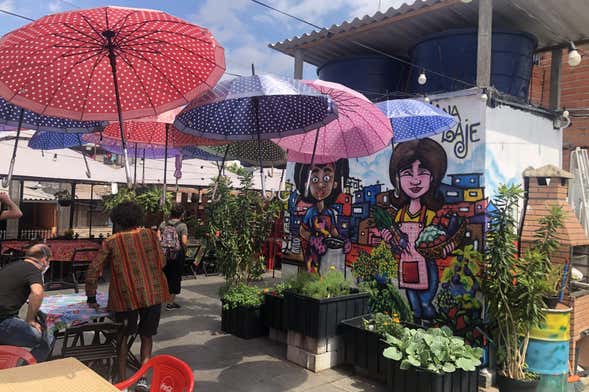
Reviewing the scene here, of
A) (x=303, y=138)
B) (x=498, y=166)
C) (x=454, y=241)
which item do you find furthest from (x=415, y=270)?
(x=303, y=138)

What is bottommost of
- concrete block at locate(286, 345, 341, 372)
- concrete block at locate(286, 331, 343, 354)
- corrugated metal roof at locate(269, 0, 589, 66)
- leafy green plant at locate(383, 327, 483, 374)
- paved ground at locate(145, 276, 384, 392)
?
paved ground at locate(145, 276, 384, 392)

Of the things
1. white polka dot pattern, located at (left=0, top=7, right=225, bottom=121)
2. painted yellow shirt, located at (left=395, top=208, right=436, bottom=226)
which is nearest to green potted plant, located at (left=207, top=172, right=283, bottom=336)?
painted yellow shirt, located at (left=395, top=208, right=436, bottom=226)

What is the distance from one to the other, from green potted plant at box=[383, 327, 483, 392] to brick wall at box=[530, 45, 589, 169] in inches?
211

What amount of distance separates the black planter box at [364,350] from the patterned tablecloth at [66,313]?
2655mm

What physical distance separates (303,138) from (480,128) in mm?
2172

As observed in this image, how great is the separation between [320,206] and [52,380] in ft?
17.3

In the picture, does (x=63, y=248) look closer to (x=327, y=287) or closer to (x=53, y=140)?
(x=53, y=140)

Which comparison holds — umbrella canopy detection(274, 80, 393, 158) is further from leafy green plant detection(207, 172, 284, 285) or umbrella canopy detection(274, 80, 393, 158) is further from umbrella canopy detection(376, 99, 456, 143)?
leafy green plant detection(207, 172, 284, 285)

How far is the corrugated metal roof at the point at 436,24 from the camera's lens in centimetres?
574

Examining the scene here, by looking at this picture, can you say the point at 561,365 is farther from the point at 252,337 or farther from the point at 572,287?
the point at 252,337

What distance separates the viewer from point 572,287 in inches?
223

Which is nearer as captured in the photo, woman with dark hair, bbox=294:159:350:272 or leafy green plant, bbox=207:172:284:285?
leafy green plant, bbox=207:172:284:285

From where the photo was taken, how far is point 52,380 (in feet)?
8.25

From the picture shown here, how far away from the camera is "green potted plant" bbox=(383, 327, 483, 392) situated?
4098mm
